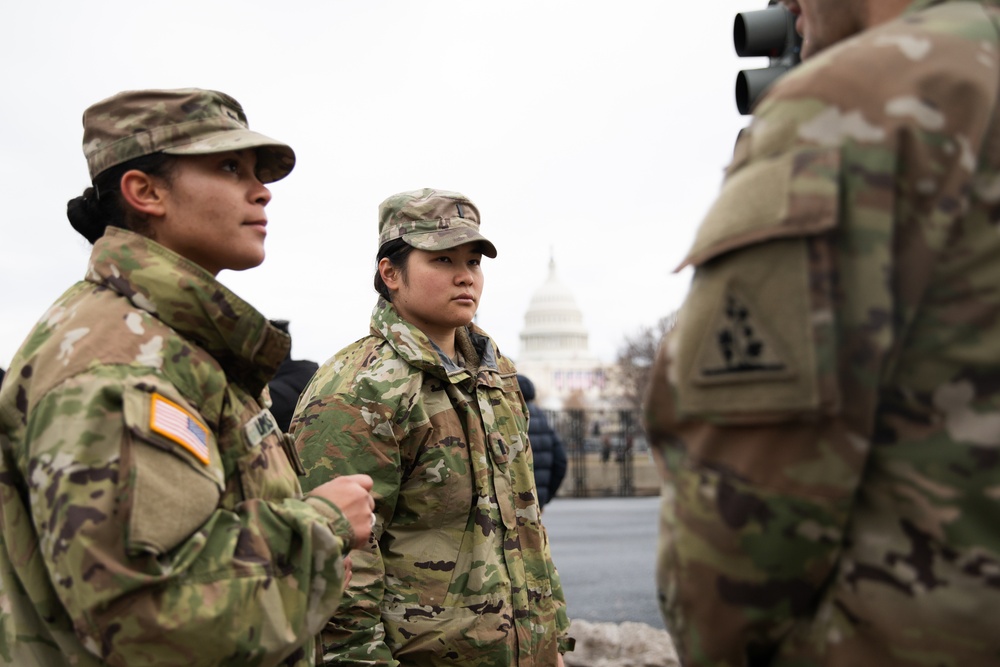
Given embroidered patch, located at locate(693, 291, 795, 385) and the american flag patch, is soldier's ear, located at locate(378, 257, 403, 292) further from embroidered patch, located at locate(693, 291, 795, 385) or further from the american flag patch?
embroidered patch, located at locate(693, 291, 795, 385)

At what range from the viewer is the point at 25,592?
2.29 meters

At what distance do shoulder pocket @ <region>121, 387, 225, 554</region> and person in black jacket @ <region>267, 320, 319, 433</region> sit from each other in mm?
3176

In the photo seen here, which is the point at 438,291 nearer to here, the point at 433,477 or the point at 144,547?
the point at 433,477

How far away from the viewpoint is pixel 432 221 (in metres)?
4.21

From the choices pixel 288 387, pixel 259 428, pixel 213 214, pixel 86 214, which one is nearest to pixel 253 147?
pixel 213 214

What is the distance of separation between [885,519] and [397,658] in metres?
2.43

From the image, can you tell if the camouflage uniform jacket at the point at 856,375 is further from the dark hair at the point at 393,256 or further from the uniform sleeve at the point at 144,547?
the dark hair at the point at 393,256

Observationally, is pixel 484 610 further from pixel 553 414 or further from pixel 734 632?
pixel 553 414

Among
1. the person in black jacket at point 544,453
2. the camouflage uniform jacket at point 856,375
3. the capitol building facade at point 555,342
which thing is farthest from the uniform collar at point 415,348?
the capitol building facade at point 555,342

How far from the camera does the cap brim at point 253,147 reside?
8.31ft

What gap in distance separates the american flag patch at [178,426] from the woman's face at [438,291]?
6.28 feet

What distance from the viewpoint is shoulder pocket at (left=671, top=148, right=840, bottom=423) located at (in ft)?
4.81

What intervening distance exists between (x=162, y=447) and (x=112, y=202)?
803 mm

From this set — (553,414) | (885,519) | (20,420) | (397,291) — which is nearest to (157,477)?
(20,420)
